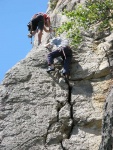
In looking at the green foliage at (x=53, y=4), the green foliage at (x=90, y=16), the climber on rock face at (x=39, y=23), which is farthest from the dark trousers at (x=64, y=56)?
the green foliage at (x=53, y=4)

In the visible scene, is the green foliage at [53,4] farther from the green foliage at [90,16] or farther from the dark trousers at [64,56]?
the dark trousers at [64,56]

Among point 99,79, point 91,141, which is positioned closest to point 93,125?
point 91,141

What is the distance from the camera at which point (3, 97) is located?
14.4 metres

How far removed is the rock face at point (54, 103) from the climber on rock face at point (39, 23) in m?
3.16

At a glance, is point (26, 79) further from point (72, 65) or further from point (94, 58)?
point (94, 58)

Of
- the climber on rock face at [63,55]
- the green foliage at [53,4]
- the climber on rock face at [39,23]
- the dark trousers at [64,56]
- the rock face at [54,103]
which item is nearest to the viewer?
the rock face at [54,103]

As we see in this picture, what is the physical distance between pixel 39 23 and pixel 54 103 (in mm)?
6260

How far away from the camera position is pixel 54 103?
14172 mm

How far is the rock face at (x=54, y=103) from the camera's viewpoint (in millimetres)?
13188

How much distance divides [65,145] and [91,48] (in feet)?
16.9

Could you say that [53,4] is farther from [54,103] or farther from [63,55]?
[54,103]

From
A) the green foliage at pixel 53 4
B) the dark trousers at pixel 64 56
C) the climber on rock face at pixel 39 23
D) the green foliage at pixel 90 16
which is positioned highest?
the green foliage at pixel 53 4

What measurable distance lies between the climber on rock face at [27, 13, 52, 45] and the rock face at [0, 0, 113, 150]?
3.16 meters

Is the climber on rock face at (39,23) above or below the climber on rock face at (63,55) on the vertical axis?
above
